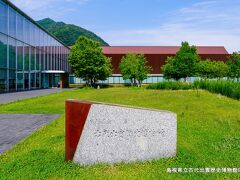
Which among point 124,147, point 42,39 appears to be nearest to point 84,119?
point 124,147

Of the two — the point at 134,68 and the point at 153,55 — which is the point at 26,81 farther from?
the point at 153,55

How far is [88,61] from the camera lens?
62750 millimetres

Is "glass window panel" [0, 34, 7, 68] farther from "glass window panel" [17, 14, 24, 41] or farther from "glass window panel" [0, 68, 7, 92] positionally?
"glass window panel" [17, 14, 24, 41]

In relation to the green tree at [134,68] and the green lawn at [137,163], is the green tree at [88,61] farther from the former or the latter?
the green lawn at [137,163]

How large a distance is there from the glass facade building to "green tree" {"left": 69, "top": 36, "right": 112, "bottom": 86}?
14.9ft

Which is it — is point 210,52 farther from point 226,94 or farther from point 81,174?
point 81,174

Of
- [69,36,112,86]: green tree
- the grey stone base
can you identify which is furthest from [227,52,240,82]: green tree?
the grey stone base

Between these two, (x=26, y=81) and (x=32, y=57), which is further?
(x=32, y=57)

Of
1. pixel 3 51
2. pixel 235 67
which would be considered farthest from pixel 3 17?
pixel 235 67

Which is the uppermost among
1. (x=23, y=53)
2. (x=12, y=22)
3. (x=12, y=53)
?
(x=12, y=22)

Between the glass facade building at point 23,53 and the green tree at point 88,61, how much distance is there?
4.53 metres

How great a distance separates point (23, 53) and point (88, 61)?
17.4 meters

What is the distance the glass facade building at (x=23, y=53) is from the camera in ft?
129

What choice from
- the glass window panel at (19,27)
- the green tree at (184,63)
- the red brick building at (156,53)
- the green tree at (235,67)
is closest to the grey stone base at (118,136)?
the glass window panel at (19,27)
